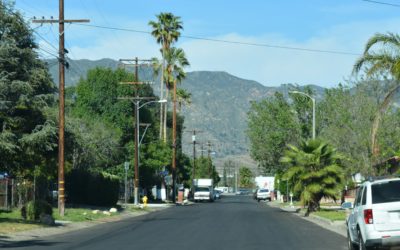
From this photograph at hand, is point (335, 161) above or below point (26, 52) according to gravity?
below

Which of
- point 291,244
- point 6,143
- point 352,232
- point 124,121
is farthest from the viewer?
point 124,121

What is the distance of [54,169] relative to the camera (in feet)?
165

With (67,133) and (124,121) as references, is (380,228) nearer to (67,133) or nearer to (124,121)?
(67,133)

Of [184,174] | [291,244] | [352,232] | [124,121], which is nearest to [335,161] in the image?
[291,244]

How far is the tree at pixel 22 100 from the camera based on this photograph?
35531 millimetres

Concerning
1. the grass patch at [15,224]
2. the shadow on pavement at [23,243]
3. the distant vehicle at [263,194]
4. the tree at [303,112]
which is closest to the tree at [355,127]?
the tree at [303,112]

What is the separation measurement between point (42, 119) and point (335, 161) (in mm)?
17286

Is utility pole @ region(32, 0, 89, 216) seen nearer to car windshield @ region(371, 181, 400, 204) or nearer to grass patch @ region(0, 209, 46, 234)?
grass patch @ region(0, 209, 46, 234)

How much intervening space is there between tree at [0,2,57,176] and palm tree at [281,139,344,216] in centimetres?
1414

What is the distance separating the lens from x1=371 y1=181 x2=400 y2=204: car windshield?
17438 mm

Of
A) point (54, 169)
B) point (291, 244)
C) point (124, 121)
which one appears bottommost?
point (291, 244)

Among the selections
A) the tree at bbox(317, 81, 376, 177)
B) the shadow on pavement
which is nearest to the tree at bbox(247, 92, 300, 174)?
the tree at bbox(317, 81, 376, 177)

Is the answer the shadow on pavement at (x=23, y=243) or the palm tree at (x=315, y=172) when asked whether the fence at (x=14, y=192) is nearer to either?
the palm tree at (x=315, y=172)

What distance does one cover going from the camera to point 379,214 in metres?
17.1
